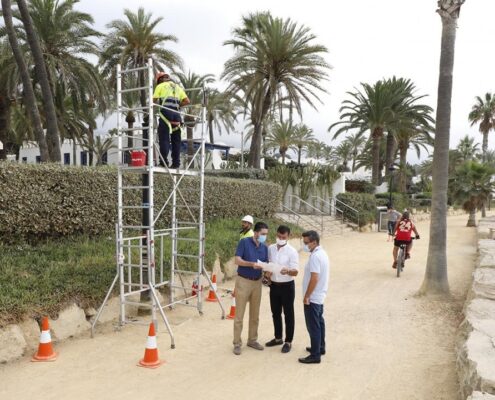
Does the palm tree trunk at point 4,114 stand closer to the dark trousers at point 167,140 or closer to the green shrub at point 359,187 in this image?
the dark trousers at point 167,140

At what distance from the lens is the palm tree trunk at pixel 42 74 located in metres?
13.9

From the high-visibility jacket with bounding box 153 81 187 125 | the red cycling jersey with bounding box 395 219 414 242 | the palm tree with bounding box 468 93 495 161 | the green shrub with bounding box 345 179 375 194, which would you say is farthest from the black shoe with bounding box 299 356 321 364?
the palm tree with bounding box 468 93 495 161

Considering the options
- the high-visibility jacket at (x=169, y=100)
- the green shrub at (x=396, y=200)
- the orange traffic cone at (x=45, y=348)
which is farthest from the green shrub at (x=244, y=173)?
the orange traffic cone at (x=45, y=348)

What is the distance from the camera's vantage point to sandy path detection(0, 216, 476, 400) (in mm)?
4898

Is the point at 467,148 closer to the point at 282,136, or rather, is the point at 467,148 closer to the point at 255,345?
the point at 282,136

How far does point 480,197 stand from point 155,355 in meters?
26.6

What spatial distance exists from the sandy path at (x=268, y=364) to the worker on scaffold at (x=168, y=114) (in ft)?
9.93

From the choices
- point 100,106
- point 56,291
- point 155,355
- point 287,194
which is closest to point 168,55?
point 100,106

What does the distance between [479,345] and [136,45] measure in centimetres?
2146

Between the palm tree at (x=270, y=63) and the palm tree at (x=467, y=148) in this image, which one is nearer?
the palm tree at (x=270, y=63)

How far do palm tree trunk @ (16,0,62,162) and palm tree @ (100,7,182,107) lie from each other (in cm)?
747

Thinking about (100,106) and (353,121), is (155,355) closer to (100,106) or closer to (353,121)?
(100,106)

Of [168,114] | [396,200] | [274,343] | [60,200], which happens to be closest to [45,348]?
[274,343]

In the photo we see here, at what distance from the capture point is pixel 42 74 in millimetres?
14320
